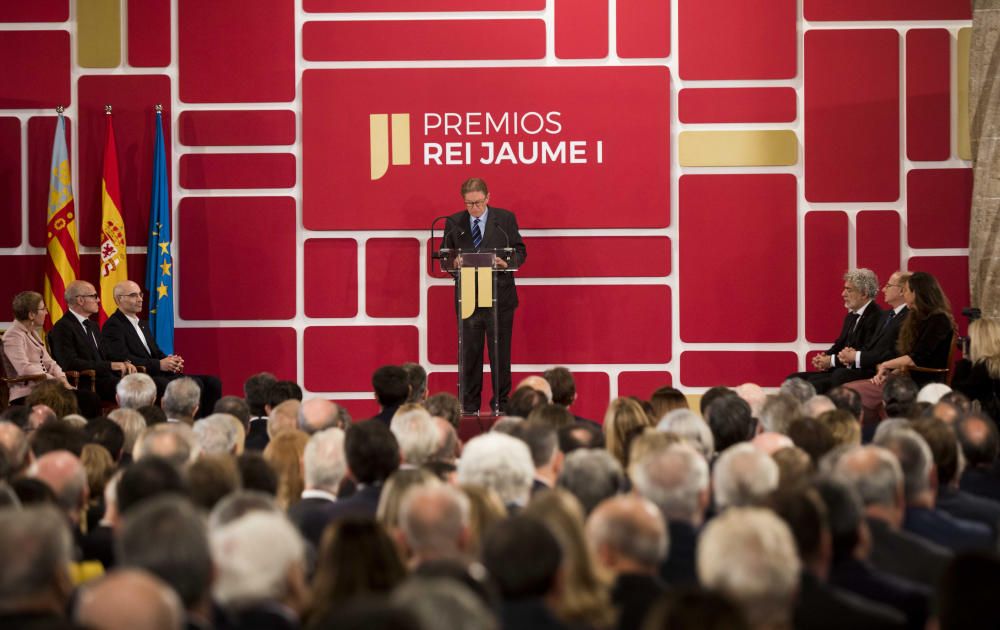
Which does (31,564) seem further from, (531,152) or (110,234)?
(531,152)

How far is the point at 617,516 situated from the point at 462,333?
4997mm

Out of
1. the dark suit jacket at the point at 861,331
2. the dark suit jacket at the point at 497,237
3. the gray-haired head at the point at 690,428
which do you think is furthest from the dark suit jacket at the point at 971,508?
the dark suit jacket at the point at 497,237

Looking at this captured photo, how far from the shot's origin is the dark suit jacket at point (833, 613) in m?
2.30

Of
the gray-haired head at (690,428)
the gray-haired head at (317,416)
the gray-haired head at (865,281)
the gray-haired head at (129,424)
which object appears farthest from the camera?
the gray-haired head at (865,281)

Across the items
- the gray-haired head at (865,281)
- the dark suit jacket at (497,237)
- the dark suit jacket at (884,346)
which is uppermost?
the dark suit jacket at (497,237)

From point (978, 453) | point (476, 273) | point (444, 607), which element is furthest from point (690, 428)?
point (476, 273)

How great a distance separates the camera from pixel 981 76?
8016 millimetres

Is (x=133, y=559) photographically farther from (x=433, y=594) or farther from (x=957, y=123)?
(x=957, y=123)

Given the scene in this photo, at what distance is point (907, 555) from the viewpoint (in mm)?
2795

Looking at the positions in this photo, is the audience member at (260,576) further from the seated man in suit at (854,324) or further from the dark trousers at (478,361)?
the seated man in suit at (854,324)

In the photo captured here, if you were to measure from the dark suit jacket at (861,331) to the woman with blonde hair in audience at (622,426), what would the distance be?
324 cm

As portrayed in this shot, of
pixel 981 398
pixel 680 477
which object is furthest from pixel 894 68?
pixel 680 477

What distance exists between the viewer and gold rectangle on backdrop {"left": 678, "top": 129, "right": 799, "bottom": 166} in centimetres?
819

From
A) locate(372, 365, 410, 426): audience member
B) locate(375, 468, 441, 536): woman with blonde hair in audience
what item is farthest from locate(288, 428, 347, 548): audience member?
locate(372, 365, 410, 426): audience member
